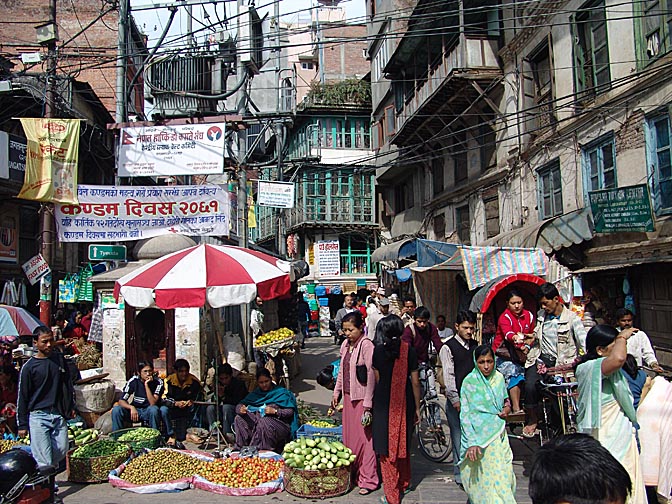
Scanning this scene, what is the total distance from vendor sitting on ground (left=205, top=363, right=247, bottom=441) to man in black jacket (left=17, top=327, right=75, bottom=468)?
2.17 metres

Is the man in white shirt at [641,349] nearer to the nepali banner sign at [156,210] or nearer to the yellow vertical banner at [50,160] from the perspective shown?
the nepali banner sign at [156,210]

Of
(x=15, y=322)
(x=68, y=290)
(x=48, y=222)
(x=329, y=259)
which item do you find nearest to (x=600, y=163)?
(x=48, y=222)

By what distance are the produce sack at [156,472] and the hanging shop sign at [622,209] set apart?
8.38 m

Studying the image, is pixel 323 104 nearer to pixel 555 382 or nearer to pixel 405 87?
pixel 405 87

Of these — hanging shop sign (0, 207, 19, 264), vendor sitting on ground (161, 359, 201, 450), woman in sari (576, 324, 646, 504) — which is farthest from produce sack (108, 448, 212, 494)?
hanging shop sign (0, 207, 19, 264)

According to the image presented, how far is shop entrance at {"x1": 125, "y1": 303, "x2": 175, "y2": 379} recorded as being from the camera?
393 inches

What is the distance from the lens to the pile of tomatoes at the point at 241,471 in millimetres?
5969

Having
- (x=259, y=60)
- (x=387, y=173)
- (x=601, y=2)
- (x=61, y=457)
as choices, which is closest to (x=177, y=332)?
(x=61, y=457)

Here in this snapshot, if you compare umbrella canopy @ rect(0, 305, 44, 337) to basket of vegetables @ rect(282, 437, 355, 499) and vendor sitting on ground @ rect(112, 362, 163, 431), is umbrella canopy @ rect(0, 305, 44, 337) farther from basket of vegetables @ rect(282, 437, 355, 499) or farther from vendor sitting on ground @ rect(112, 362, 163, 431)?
basket of vegetables @ rect(282, 437, 355, 499)

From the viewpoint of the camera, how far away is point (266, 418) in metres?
6.90

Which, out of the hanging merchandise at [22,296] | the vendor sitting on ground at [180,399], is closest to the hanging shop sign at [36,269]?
the vendor sitting on ground at [180,399]

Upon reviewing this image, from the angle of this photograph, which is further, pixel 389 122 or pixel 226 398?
pixel 389 122

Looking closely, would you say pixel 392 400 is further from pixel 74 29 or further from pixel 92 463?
pixel 74 29

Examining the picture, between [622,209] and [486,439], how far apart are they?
7351mm
